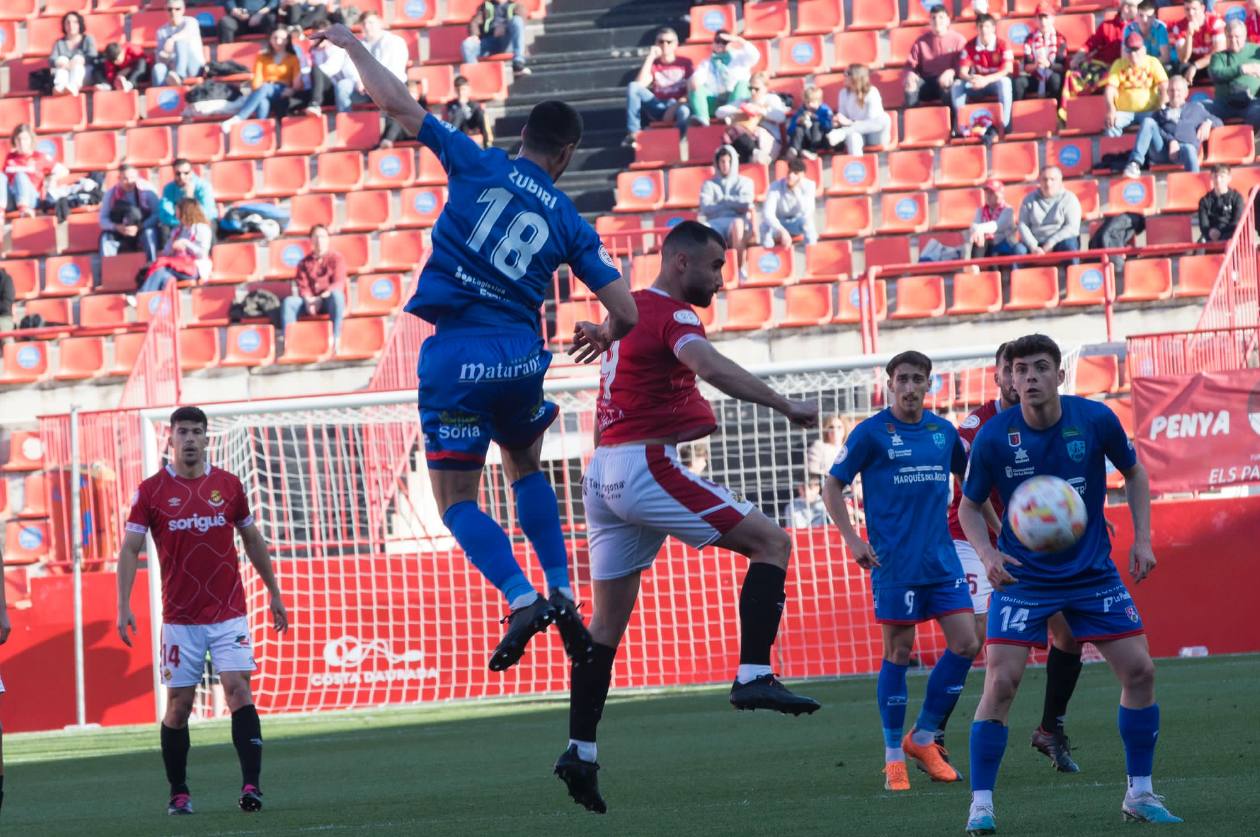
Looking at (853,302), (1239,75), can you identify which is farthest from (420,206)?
(1239,75)

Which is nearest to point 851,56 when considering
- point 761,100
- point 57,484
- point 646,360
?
point 761,100

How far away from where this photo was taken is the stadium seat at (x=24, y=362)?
21.8 m

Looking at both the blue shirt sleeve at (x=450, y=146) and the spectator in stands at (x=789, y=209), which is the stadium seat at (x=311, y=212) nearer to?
the spectator in stands at (x=789, y=209)

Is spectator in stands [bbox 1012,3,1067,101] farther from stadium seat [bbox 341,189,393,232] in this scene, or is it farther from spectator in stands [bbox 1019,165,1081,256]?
stadium seat [bbox 341,189,393,232]

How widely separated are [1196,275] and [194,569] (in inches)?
508

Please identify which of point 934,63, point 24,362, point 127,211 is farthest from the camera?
point 127,211

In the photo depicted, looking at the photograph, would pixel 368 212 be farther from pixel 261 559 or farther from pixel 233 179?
pixel 261 559

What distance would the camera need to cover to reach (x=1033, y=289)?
Result: 1989cm

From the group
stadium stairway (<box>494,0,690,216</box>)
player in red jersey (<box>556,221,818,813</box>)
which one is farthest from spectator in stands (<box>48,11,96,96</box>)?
player in red jersey (<box>556,221,818,813</box>)

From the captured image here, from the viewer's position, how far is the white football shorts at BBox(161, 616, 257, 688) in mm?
9742

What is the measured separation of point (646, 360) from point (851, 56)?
1734 centimetres

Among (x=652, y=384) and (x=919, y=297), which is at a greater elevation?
(x=919, y=297)

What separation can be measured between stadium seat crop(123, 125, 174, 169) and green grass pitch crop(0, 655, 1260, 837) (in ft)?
36.4

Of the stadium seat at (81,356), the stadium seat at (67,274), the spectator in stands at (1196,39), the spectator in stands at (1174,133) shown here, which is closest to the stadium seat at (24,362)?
the stadium seat at (81,356)
